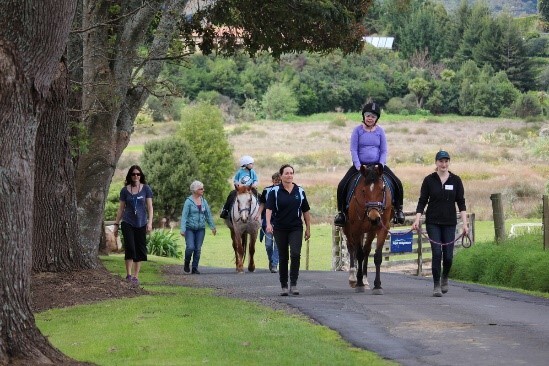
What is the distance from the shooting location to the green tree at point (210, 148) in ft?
209

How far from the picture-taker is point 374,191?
65.0 feet

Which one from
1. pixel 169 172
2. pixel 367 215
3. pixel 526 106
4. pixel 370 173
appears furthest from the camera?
pixel 526 106

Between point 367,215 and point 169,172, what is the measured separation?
123ft

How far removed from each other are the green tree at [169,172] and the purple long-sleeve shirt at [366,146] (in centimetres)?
3625

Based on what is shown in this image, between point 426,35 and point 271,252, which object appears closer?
point 271,252

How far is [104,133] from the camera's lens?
75.4ft

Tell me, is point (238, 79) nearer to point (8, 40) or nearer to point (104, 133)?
point (104, 133)

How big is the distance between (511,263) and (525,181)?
4010 centimetres

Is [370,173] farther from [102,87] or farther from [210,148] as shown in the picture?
[210,148]

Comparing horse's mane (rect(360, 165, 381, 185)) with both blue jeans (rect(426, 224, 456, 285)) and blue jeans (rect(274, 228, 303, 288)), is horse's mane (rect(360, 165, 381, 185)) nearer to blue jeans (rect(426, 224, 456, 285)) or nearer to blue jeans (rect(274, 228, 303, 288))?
blue jeans (rect(426, 224, 456, 285))

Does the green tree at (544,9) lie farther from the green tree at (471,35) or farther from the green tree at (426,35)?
the green tree at (426,35)

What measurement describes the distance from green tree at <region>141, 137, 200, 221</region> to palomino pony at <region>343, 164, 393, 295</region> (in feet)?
117

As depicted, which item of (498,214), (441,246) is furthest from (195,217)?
(441,246)

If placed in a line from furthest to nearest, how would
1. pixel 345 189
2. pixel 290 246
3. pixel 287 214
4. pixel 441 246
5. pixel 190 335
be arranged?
1. pixel 345 189
2. pixel 441 246
3. pixel 290 246
4. pixel 287 214
5. pixel 190 335
